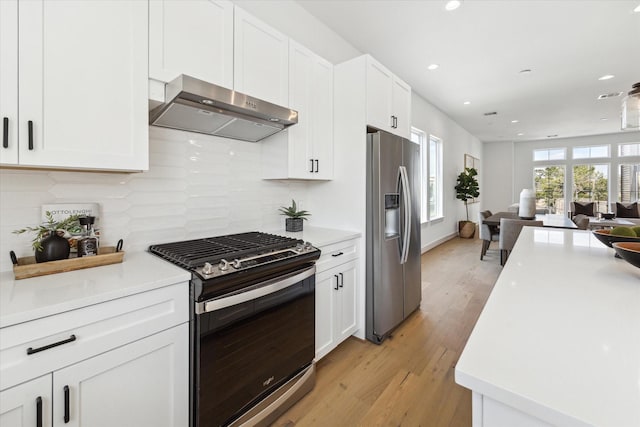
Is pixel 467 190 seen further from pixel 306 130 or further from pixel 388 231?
pixel 306 130

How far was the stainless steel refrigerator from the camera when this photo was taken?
2346 mm

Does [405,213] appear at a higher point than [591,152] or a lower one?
lower

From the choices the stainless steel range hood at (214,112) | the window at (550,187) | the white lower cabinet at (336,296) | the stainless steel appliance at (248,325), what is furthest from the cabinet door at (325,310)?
the window at (550,187)

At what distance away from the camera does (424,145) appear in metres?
5.61

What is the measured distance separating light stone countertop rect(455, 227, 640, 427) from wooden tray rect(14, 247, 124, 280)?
154 centimetres

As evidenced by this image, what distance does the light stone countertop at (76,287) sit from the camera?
906 millimetres

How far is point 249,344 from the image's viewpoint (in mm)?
1438

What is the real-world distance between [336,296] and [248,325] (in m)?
0.89

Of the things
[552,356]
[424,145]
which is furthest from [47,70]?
[424,145]

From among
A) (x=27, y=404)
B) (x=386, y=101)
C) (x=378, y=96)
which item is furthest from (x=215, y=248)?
(x=386, y=101)

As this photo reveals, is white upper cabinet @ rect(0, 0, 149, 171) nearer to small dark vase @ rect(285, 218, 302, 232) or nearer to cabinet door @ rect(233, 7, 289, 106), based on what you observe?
cabinet door @ rect(233, 7, 289, 106)

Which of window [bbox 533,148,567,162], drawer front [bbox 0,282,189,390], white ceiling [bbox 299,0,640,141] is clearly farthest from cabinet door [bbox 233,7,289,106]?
window [bbox 533,148,567,162]

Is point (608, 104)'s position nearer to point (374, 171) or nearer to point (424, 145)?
point (424, 145)

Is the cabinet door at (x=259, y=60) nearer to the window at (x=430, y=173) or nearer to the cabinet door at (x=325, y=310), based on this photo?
the cabinet door at (x=325, y=310)
